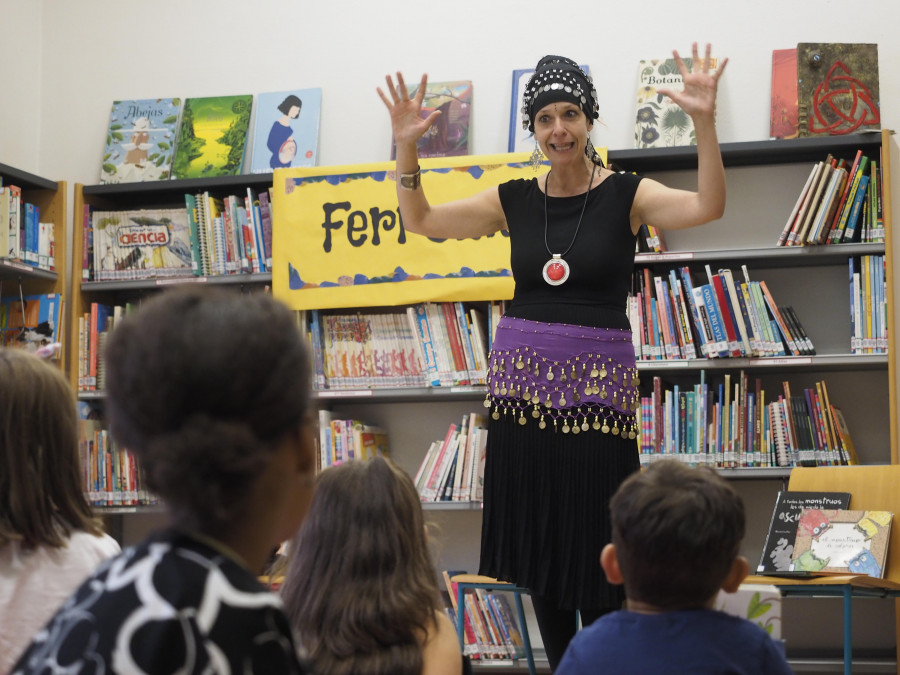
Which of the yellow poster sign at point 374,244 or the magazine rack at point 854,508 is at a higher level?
the yellow poster sign at point 374,244

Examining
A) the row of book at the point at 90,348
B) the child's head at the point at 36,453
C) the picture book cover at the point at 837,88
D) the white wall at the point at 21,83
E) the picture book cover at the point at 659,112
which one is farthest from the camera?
the white wall at the point at 21,83

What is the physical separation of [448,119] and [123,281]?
4.78ft

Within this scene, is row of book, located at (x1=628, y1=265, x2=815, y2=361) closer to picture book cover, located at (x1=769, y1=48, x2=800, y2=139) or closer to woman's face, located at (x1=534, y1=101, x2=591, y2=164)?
picture book cover, located at (x1=769, y1=48, x2=800, y2=139)

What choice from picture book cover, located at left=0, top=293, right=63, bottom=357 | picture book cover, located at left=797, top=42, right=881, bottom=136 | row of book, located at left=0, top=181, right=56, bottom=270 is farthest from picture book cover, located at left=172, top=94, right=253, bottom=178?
picture book cover, located at left=797, top=42, right=881, bottom=136

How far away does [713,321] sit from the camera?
3645mm

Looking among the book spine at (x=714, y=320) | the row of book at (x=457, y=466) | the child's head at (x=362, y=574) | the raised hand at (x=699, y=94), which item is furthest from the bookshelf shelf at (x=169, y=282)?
the child's head at (x=362, y=574)

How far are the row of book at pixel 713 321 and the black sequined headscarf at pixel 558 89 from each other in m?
1.49

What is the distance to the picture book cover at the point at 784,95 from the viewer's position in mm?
3820

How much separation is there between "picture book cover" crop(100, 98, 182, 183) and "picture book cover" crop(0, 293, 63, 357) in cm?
59

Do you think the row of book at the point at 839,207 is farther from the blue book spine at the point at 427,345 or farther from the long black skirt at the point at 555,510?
the long black skirt at the point at 555,510

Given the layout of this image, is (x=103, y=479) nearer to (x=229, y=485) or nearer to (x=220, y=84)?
(x=220, y=84)

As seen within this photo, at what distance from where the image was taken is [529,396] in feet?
7.05

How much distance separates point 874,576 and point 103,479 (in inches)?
112

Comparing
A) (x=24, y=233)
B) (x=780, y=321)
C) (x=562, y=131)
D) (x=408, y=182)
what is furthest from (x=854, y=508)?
(x=24, y=233)
